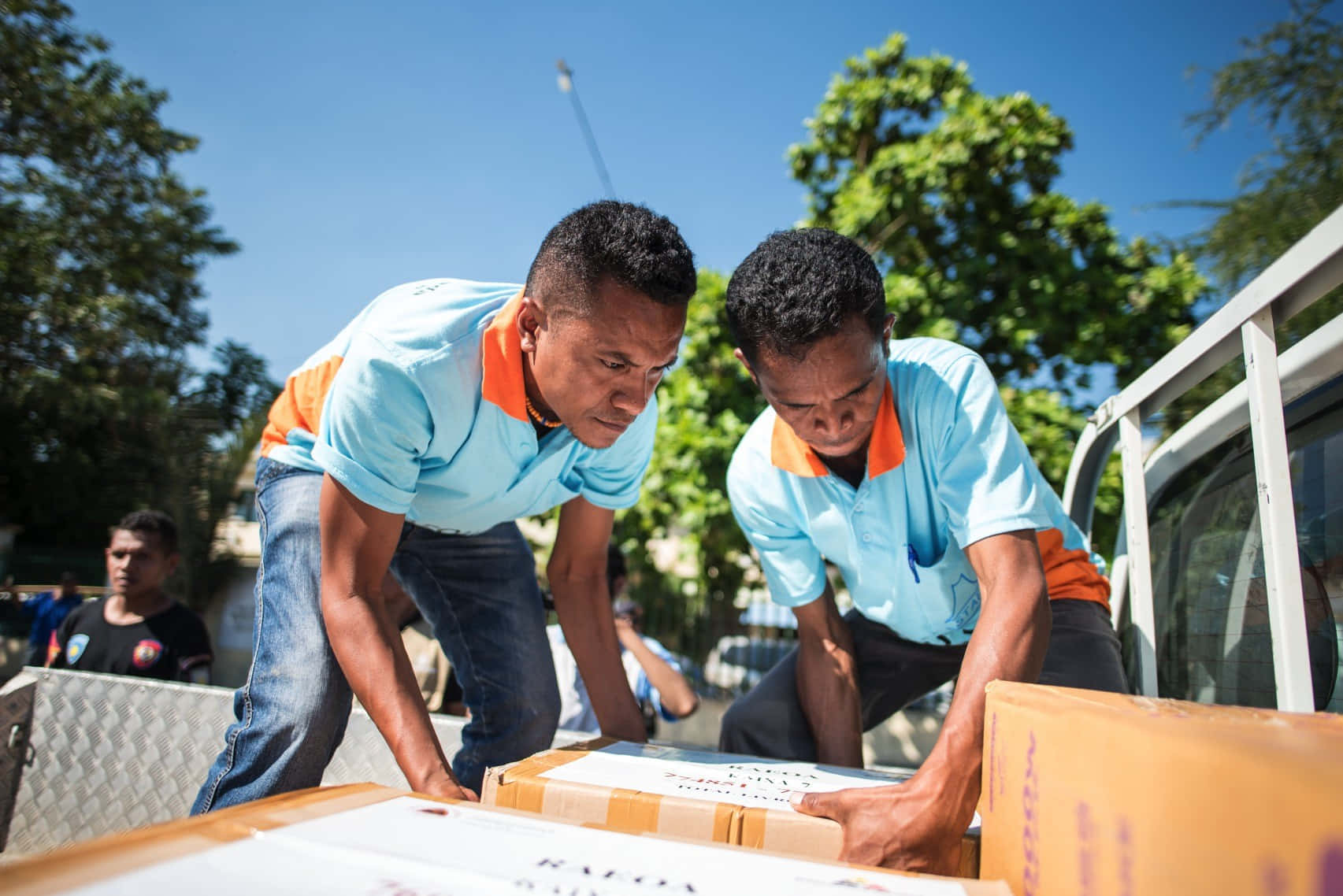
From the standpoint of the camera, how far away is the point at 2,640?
6.98 meters

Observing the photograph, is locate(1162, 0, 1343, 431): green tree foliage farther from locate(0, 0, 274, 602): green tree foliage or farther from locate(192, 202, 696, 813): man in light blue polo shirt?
locate(0, 0, 274, 602): green tree foliage

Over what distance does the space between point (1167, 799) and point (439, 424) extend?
148 cm

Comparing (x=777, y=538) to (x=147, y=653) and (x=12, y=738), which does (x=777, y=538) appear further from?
(x=147, y=653)

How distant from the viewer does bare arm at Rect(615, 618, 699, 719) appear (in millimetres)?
4051

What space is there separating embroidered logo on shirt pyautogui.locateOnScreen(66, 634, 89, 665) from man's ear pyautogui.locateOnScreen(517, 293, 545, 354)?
11.4 feet

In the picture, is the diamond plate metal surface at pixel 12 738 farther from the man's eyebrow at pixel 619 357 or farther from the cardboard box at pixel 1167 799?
the cardboard box at pixel 1167 799

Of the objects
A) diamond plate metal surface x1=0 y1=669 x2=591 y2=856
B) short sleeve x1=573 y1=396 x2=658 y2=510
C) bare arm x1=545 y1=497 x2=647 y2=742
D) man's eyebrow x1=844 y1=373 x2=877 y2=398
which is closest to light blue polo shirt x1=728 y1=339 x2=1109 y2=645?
man's eyebrow x1=844 y1=373 x2=877 y2=398

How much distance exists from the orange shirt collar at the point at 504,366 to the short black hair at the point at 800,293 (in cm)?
52

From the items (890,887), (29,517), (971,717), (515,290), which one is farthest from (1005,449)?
(29,517)

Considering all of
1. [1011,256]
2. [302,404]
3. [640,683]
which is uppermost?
[1011,256]

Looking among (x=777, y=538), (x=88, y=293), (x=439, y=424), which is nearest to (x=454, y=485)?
(x=439, y=424)

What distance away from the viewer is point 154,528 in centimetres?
436

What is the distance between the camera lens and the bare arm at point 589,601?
6.75ft

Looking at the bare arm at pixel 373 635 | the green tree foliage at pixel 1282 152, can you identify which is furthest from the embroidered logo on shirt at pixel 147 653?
the green tree foliage at pixel 1282 152
